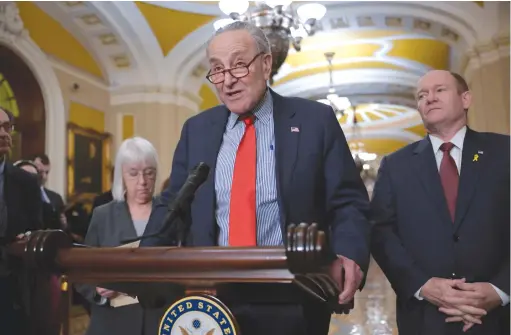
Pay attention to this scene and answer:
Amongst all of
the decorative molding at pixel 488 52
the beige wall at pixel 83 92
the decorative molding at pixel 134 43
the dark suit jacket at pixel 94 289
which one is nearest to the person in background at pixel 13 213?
the dark suit jacket at pixel 94 289

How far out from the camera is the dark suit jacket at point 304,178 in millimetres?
1515

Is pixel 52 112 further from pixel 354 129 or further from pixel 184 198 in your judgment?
pixel 354 129

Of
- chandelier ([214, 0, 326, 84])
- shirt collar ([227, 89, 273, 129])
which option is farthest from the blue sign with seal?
chandelier ([214, 0, 326, 84])

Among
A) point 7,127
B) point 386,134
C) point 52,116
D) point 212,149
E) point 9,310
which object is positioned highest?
point 386,134

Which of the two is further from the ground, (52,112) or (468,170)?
(52,112)

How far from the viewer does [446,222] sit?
6.54 ft

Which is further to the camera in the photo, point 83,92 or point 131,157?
point 83,92

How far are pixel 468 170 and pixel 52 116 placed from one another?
24.0 ft

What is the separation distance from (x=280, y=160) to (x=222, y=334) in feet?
1.72

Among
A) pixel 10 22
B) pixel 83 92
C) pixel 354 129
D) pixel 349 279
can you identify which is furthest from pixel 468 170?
pixel 354 129

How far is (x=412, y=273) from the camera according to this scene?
1.95 metres

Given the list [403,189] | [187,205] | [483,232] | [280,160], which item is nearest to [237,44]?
[280,160]

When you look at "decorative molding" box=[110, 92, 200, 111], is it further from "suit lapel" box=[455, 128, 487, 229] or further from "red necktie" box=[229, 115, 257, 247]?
"red necktie" box=[229, 115, 257, 247]

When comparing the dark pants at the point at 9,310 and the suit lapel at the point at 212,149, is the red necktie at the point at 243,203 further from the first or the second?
the dark pants at the point at 9,310
